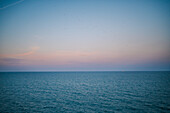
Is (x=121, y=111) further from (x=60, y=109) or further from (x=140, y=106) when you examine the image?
(x=60, y=109)

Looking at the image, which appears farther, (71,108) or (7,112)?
(71,108)

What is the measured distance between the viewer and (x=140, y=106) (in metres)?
21.8

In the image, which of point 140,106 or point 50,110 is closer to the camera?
point 50,110

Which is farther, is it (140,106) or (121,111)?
(140,106)

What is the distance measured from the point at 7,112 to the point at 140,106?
85.9 ft

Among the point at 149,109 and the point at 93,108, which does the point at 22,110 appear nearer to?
the point at 93,108

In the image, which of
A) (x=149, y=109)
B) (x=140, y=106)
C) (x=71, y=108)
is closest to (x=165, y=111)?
(x=149, y=109)

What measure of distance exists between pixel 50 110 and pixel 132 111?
51.4 ft

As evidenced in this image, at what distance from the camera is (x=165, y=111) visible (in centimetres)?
1930

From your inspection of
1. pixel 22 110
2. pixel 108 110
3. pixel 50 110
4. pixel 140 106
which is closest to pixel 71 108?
pixel 50 110

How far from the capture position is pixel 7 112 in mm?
19469

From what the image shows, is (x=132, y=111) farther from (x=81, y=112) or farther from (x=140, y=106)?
(x=81, y=112)

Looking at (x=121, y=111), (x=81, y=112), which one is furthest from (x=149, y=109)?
(x=81, y=112)

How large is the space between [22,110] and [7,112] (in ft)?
7.94
